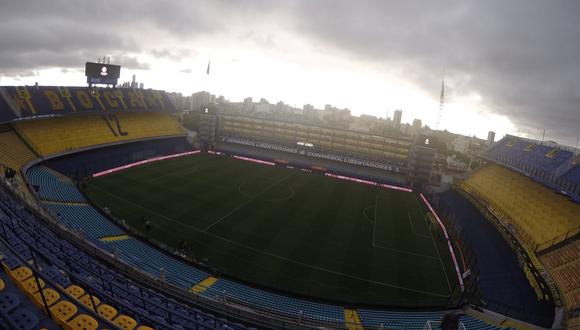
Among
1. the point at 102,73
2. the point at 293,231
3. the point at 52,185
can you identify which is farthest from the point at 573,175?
the point at 102,73

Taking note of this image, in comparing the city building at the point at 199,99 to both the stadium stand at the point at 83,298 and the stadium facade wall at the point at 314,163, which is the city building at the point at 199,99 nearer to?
the stadium facade wall at the point at 314,163

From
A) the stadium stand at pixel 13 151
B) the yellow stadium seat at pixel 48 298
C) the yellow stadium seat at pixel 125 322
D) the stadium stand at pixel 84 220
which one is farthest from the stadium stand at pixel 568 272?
the stadium stand at pixel 13 151

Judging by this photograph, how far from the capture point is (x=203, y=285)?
22234 mm

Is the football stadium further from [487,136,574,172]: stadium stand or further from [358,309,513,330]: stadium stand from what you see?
[487,136,574,172]: stadium stand

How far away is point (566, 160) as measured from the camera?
123 ft

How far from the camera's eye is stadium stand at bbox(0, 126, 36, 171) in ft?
111

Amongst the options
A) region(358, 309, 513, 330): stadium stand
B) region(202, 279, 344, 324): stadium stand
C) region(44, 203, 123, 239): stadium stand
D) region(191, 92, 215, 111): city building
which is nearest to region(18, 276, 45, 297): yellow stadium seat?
region(202, 279, 344, 324): stadium stand

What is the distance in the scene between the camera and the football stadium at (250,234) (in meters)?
13.7

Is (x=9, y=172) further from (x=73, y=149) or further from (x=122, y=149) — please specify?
(x=122, y=149)

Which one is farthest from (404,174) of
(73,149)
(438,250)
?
(73,149)

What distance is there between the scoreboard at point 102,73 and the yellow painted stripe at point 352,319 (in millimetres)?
59346

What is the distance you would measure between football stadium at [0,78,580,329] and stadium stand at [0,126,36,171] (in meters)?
0.22

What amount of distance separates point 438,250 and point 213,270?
25092 mm

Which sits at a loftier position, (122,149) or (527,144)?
(527,144)
